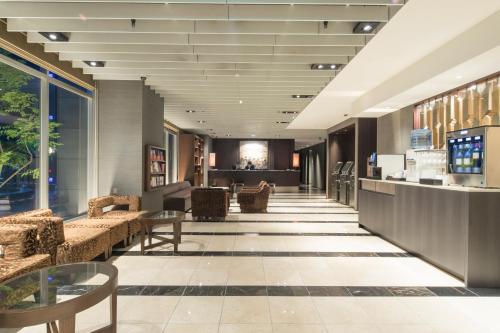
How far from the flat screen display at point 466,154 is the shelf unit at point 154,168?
5621 mm

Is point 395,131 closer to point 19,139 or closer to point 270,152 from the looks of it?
point 19,139

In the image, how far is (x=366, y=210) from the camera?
7062mm

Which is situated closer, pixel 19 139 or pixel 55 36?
pixel 55 36

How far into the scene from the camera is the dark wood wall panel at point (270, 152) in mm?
19547

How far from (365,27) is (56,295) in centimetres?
409

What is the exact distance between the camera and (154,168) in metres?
7.40

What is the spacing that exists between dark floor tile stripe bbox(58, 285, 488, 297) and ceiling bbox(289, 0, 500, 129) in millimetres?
2755

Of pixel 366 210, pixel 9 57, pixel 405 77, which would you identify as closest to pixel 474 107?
pixel 405 77

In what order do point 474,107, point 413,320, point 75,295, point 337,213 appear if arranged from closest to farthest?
1. point 75,295
2. point 413,320
3. point 474,107
4. point 337,213

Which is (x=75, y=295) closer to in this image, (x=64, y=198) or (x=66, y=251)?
(x=66, y=251)

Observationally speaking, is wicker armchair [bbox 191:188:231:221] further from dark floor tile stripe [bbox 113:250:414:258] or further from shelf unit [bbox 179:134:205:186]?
shelf unit [bbox 179:134:205:186]

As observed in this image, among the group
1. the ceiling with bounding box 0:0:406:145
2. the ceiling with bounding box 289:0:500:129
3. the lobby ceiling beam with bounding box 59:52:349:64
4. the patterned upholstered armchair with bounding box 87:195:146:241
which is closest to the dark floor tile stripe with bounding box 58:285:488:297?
the patterned upholstered armchair with bounding box 87:195:146:241

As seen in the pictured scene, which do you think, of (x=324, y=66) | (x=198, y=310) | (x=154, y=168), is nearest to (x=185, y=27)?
(x=324, y=66)

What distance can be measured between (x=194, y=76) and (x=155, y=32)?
2.08 metres
